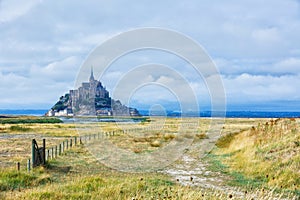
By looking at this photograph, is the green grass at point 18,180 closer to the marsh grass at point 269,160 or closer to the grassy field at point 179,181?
the grassy field at point 179,181

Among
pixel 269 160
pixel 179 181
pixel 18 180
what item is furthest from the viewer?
pixel 269 160

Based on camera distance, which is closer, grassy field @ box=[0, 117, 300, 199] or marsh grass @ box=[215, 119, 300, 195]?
grassy field @ box=[0, 117, 300, 199]

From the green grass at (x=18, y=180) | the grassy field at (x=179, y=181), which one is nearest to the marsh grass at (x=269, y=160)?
the grassy field at (x=179, y=181)

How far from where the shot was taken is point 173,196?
827 cm

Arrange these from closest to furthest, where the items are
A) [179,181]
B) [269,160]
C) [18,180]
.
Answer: [18,180]
[179,181]
[269,160]

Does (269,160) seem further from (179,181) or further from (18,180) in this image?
(18,180)

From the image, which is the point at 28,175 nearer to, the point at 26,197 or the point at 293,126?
the point at 26,197

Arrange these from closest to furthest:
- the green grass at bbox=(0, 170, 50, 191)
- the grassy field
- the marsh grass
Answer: the grassy field → the green grass at bbox=(0, 170, 50, 191) → the marsh grass

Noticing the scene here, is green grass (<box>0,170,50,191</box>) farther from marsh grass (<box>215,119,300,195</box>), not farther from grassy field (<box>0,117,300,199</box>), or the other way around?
marsh grass (<box>215,119,300,195</box>)

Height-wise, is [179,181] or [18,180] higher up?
[18,180]

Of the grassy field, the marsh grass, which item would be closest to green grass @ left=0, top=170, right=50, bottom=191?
the grassy field

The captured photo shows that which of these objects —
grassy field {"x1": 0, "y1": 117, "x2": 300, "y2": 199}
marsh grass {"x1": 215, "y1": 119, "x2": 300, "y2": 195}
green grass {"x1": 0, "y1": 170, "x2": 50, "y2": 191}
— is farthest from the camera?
marsh grass {"x1": 215, "y1": 119, "x2": 300, "y2": 195}

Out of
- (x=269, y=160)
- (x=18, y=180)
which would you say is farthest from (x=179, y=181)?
(x=18, y=180)

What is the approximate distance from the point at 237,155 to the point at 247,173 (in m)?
5.05
